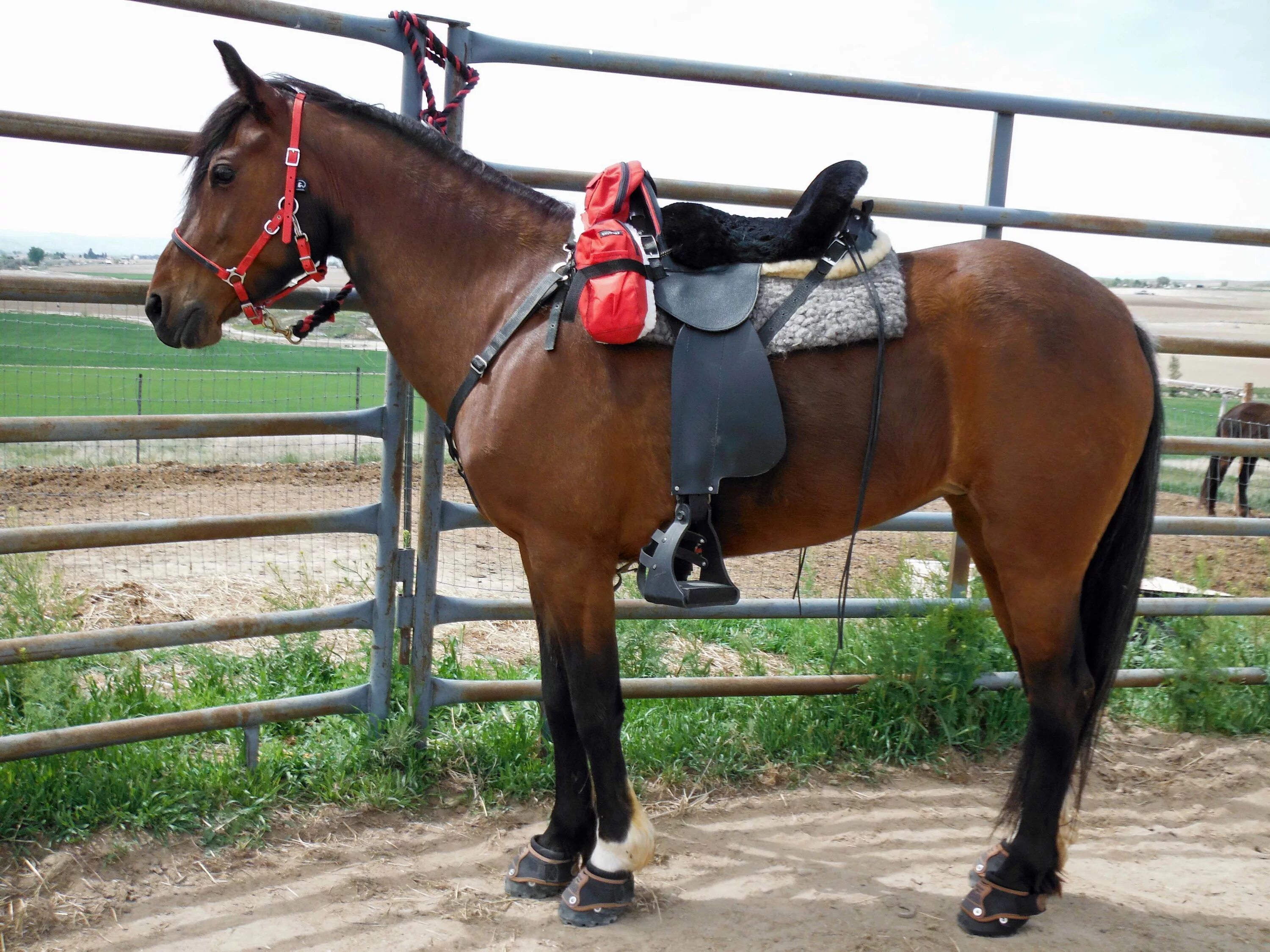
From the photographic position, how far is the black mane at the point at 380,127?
7.78 ft

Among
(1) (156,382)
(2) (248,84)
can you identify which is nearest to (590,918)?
(2) (248,84)

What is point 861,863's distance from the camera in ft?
9.34

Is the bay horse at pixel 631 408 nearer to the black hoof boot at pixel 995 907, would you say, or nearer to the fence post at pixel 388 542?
the black hoof boot at pixel 995 907

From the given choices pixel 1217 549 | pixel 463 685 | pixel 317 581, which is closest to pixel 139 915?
pixel 463 685

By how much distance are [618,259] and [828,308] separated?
58 cm

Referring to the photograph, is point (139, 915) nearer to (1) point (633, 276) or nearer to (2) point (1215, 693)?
(1) point (633, 276)

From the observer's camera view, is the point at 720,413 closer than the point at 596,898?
Yes

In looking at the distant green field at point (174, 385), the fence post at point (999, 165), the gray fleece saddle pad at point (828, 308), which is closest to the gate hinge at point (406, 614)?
the gray fleece saddle pad at point (828, 308)

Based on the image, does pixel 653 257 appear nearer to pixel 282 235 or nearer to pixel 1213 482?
pixel 282 235

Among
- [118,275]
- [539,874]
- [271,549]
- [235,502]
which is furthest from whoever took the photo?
[235,502]

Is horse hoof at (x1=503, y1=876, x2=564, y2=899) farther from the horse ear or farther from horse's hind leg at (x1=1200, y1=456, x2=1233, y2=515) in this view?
horse's hind leg at (x1=1200, y1=456, x2=1233, y2=515)

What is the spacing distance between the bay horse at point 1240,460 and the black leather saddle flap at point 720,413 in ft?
24.1

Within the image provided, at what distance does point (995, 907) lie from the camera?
98.3 inches

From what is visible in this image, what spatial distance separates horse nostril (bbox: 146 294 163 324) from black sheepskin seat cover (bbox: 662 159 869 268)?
138 centimetres
